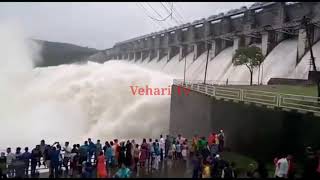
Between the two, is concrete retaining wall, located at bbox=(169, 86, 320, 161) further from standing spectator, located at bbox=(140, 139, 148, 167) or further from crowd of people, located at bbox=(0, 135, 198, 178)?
standing spectator, located at bbox=(140, 139, 148, 167)

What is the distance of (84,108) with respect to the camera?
2462cm

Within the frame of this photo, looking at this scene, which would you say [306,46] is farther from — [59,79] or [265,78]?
[59,79]

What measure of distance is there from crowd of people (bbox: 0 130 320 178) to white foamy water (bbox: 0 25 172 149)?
885 centimetres

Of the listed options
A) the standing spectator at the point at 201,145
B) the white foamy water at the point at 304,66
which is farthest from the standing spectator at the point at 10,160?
the white foamy water at the point at 304,66

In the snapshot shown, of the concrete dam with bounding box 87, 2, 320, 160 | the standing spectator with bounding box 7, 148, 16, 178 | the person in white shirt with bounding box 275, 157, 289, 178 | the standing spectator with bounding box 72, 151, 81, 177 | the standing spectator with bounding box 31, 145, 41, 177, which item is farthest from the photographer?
the concrete dam with bounding box 87, 2, 320, 160

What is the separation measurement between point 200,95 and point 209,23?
26415mm

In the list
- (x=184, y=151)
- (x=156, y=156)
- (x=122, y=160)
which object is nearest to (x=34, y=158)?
(x=122, y=160)

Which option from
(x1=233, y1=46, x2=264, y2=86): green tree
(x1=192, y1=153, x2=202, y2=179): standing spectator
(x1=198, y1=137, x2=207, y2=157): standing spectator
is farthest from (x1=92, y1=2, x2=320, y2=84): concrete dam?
(x1=192, y1=153, x2=202, y2=179): standing spectator

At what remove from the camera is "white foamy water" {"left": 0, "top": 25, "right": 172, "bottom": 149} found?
21.1 metres

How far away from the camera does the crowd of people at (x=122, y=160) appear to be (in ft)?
27.0

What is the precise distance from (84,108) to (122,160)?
14765 mm

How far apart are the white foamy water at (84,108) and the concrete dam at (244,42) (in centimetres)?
795

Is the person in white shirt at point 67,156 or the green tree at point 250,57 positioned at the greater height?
the green tree at point 250,57

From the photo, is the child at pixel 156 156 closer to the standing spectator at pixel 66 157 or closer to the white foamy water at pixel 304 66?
the standing spectator at pixel 66 157
